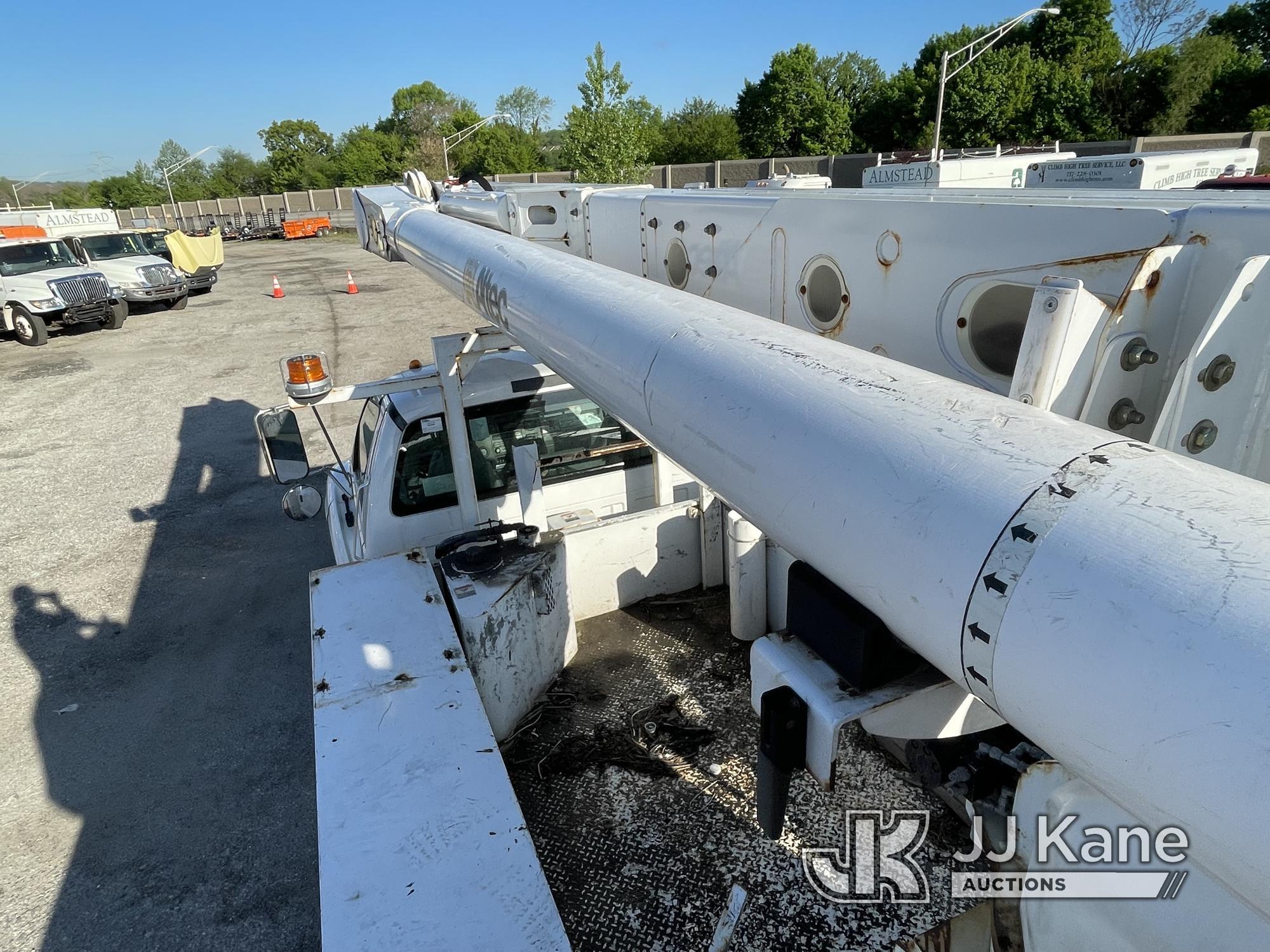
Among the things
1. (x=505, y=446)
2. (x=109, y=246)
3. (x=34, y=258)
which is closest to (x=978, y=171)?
(x=505, y=446)

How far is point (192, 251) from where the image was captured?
23672 mm

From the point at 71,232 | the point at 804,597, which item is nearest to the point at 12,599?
the point at 804,597

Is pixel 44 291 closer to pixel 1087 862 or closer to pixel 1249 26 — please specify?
pixel 1087 862

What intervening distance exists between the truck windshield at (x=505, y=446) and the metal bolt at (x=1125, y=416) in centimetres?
307

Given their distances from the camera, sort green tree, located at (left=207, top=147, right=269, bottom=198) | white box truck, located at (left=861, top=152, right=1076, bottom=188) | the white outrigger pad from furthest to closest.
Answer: green tree, located at (left=207, top=147, right=269, bottom=198) < white box truck, located at (left=861, top=152, right=1076, bottom=188) < the white outrigger pad

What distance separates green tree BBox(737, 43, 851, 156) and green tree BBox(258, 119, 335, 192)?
39.4 m

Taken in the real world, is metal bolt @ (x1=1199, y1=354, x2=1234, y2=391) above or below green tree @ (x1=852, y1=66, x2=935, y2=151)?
below

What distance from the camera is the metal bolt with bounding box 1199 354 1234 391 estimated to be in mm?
1347

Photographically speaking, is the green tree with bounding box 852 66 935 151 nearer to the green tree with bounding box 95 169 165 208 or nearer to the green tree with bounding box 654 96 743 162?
the green tree with bounding box 654 96 743 162

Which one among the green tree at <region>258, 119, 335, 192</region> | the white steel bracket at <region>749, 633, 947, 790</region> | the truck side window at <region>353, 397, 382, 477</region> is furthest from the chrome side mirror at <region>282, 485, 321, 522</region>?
the green tree at <region>258, 119, 335, 192</region>

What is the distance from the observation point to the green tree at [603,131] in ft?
73.7

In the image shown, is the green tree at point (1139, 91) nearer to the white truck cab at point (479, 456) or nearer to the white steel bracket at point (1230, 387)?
the white truck cab at point (479, 456)

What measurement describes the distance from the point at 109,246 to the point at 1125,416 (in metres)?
25.4

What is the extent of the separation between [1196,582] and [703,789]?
10.2ft
